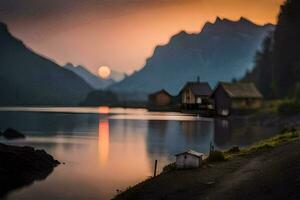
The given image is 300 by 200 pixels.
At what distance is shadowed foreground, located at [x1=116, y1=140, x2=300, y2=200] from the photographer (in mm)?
24006

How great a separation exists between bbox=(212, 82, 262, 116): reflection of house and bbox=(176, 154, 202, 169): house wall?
82.4m

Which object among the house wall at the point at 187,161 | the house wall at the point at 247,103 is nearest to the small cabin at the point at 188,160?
the house wall at the point at 187,161

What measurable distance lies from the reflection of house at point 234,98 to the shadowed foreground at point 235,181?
81.1 meters

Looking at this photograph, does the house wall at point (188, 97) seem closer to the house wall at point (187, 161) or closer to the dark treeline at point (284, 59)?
the dark treeline at point (284, 59)

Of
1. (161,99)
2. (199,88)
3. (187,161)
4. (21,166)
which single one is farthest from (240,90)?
(187,161)

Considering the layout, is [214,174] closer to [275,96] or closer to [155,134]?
[155,134]

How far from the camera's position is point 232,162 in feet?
113

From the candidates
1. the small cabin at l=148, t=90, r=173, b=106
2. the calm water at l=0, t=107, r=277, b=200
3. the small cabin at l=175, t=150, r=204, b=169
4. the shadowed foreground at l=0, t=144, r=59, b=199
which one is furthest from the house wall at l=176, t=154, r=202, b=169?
the small cabin at l=148, t=90, r=173, b=106

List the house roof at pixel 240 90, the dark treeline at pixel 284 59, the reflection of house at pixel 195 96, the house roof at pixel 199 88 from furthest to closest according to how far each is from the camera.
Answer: the dark treeline at pixel 284 59 → the house roof at pixel 199 88 → the reflection of house at pixel 195 96 → the house roof at pixel 240 90

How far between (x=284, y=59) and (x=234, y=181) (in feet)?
363

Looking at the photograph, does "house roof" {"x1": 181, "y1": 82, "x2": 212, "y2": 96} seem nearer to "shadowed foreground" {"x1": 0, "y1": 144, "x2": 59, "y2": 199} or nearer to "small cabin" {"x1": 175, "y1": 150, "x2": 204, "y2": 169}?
"shadowed foreground" {"x1": 0, "y1": 144, "x2": 59, "y2": 199}

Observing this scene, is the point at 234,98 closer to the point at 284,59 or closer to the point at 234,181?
the point at 284,59

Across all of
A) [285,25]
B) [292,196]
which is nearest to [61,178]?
[292,196]

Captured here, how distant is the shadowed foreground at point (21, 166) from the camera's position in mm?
37681
